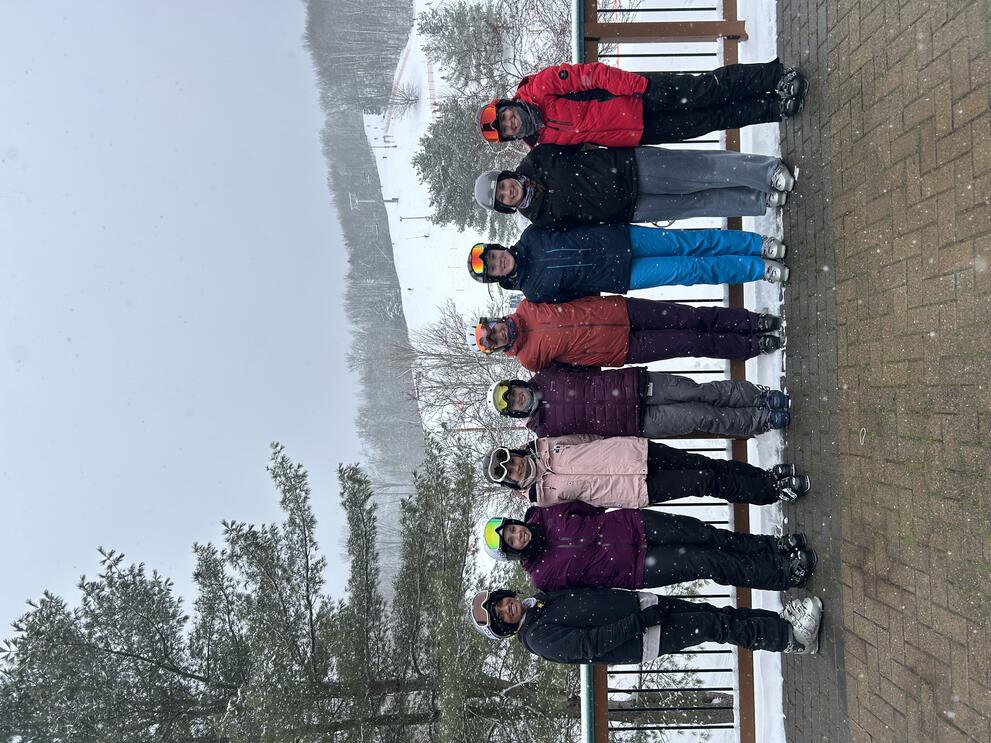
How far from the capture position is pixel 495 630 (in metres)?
4.06

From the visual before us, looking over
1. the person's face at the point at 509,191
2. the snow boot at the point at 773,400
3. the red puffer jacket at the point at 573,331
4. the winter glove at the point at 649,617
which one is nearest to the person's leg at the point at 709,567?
the winter glove at the point at 649,617

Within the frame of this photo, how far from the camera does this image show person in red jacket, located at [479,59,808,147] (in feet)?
14.0

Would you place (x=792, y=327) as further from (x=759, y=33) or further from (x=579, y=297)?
(x=759, y=33)

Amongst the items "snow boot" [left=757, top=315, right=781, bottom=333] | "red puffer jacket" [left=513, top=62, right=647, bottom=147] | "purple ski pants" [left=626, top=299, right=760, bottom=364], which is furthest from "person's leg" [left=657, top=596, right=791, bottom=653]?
"red puffer jacket" [left=513, top=62, right=647, bottom=147]

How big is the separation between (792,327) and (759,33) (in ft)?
7.72

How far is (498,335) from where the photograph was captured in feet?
14.2

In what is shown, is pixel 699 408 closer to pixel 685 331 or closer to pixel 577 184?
pixel 685 331

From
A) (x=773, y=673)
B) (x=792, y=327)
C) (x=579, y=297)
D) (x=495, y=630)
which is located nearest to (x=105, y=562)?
(x=495, y=630)

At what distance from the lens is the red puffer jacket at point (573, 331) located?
438 cm

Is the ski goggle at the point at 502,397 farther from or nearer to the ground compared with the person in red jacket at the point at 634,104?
nearer to the ground

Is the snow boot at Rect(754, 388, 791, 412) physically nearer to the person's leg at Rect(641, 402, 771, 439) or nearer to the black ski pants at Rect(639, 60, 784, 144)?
the person's leg at Rect(641, 402, 771, 439)

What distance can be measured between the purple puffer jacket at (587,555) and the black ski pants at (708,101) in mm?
2645

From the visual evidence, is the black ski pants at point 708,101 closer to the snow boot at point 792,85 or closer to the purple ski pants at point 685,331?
the snow boot at point 792,85

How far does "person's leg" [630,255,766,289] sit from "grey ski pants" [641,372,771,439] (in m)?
0.65
